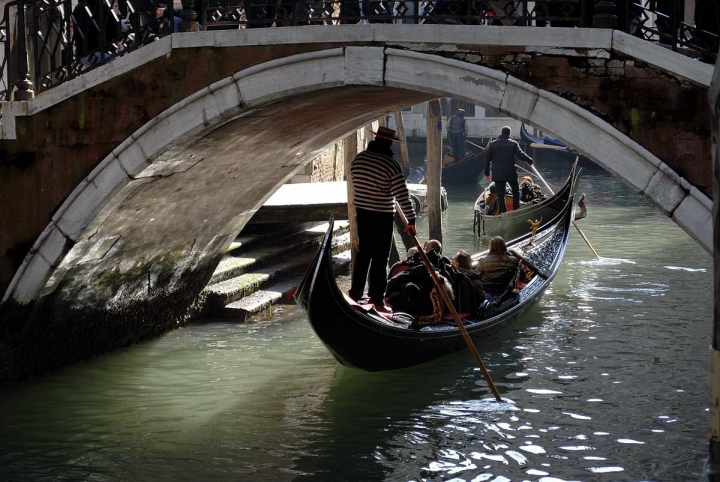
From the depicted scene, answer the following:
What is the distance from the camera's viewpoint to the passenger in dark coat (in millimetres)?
8680

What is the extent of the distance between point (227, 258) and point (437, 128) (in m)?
3.06

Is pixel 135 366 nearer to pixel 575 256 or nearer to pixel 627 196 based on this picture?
pixel 575 256

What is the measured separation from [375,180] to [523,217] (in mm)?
3707

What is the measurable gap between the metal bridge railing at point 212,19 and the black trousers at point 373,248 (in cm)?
81

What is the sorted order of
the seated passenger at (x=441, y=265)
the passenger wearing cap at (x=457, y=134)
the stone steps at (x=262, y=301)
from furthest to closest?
the passenger wearing cap at (x=457, y=134), the stone steps at (x=262, y=301), the seated passenger at (x=441, y=265)

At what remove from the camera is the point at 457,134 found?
14.9m

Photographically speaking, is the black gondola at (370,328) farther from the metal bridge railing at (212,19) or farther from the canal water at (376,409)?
Answer: the metal bridge railing at (212,19)

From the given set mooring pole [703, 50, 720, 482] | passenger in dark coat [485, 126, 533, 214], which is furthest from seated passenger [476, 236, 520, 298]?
mooring pole [703, 50, 720, 482]

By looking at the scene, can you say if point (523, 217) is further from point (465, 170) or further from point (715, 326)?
point (715, 326)

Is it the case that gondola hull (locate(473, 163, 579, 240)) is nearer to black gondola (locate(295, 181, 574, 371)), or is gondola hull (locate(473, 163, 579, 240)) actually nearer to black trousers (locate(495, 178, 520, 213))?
black trousers (locate(495, 178, 520, 213))

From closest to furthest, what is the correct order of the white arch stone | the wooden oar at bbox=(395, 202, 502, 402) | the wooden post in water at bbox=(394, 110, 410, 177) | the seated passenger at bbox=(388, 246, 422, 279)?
1. the white arch stone
2. the wooden oar at bbox=(395, 202, 502, 402)
3. the seated passenger at bbox=(388, 246, 422, 279)
4. the wooden post in water at bbox=(394, 110, 410, 177)

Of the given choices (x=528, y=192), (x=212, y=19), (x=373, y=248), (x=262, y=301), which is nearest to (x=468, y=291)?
(x=373, y=248)

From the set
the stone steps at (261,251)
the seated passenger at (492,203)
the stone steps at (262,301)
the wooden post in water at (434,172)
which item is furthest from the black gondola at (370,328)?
the seated passenger at (492,203)

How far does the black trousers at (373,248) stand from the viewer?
4625 millimetres
